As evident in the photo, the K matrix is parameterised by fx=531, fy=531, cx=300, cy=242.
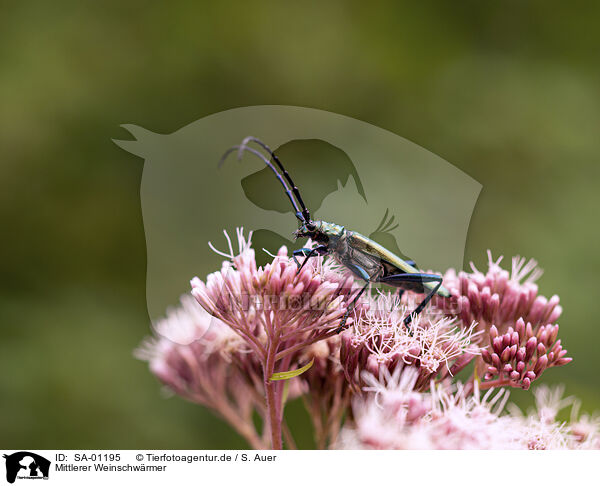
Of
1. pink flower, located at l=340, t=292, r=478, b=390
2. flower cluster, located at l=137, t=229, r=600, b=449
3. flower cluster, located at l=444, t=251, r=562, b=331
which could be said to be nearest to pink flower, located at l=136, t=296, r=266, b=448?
flower cluster, located at l=137, t=229, r=600, b=449

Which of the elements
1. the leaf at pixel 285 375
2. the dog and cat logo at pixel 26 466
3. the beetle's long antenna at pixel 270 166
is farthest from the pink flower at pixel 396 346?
the dog and cat logo at pixel 26 466

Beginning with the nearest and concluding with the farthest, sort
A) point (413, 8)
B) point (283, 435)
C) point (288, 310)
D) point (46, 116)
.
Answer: point (288, 310), point (283, 435), point (46, 116), point (413, 8)

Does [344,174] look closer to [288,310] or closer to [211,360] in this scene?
[288,310]

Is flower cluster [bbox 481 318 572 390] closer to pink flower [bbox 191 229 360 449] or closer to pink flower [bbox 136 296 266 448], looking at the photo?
pink flower [bbox 191 229 360 449]

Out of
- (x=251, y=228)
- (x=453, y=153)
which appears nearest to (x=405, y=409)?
(x=251, y=228)

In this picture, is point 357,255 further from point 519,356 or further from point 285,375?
point 519,356

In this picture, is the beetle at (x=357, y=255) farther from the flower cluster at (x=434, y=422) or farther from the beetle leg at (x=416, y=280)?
the flower cluster at (x=434, y=422)
